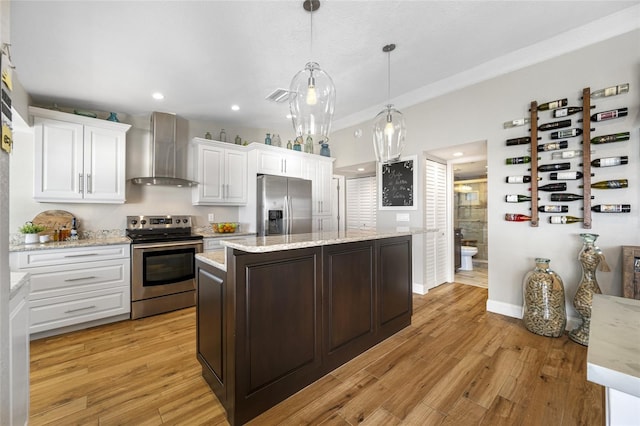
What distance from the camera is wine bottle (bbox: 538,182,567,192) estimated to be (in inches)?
102

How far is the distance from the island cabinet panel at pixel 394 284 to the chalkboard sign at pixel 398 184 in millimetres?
1356

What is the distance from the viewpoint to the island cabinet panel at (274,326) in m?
1.51

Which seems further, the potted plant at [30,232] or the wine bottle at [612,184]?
the potted plant at [30,232]

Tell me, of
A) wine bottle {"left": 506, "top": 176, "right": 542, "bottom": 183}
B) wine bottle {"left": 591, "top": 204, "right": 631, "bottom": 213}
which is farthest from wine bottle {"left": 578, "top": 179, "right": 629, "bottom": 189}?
wine bottle {"left": 506, "top": 176, "right": 542, "bottom": 183}

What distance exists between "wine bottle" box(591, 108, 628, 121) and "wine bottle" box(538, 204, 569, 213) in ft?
2.75

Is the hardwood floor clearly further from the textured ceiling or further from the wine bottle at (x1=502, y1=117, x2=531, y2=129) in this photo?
the textured ceiling

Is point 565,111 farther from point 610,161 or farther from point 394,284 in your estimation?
point 394,284

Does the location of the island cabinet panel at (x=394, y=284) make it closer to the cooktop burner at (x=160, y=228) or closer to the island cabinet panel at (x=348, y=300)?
the island cabinet panel at (x=348, y=300)

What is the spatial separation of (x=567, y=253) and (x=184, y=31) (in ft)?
13.6

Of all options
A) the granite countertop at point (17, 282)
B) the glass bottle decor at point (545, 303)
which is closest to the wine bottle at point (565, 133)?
the glass bottle decor at point (545, 303)

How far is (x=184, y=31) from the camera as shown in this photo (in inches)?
88.4

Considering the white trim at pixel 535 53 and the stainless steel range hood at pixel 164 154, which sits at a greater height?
the white trim at pixel 535 53

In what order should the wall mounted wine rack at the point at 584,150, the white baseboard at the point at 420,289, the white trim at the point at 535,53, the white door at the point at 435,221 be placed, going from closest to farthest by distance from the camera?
the white trim at the point at 535,53
the wall mounted wine rack at the point at 584,150
the white baseboard at the point at 420,289
the white door at the point at 435,221

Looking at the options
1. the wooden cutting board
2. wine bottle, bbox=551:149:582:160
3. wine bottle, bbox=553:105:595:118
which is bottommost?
the wooden cutting board
